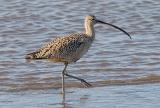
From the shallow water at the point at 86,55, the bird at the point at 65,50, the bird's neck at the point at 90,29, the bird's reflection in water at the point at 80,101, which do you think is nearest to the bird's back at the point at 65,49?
the bird at the point at 65,50

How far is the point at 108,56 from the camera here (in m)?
12.0

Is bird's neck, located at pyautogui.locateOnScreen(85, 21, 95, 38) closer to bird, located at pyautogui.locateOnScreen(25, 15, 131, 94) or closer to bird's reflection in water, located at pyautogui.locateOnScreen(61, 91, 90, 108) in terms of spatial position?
bird, located at pyautogui.locateOnScreen(25, 15, 131, 94)

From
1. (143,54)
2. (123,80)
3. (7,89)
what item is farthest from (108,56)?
(7,89)

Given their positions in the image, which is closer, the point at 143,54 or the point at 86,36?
the point at 86,36

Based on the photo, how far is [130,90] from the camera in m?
9.88

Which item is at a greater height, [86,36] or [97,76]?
Result: [86,36]

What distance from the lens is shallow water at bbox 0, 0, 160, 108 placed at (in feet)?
31.6

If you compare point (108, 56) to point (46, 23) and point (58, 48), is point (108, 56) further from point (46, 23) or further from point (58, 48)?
point (46, 23)

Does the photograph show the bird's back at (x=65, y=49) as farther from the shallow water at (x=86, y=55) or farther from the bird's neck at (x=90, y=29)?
the shallow water at (x=86, y=55)

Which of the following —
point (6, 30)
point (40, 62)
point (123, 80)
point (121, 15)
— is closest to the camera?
point (123, 80)

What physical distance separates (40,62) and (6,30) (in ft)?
7.66

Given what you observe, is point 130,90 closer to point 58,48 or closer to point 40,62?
point 58,48

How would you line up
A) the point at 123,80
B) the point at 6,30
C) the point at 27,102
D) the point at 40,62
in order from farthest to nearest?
the point at 6,30
the point at 40,62
the point at 123,80
the point at 27,102

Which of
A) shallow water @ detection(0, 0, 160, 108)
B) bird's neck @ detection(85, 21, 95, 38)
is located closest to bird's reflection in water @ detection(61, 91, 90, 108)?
shallow water @ detection(0, 0, 160, 108)
